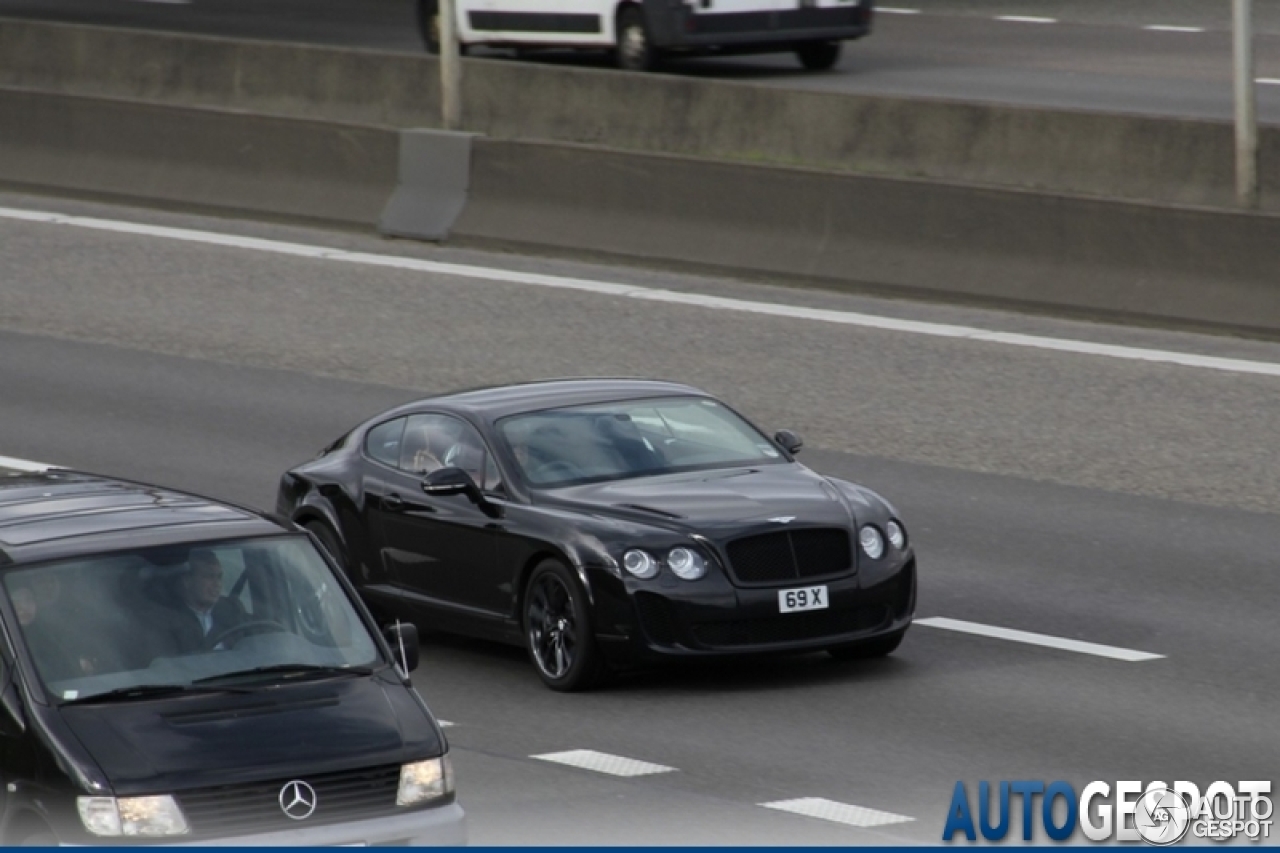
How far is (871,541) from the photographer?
475 inches

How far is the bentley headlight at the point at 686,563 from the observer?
11711mm

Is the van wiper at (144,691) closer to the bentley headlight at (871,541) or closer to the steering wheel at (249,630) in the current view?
the steering wheel at (249,630)

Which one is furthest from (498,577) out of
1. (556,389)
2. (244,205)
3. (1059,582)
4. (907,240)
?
(244,205)

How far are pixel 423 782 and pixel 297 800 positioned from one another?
1.48 ft

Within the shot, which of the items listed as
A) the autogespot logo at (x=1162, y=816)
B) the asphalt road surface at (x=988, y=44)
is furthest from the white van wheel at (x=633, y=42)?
the autogespot logo at (x=1162, y=816)

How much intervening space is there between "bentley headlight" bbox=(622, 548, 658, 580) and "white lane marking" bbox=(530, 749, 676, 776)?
3.97 feet

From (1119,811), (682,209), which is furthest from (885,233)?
(1119,811)

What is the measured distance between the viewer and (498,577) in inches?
489

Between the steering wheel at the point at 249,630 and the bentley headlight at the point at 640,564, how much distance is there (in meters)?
3.44

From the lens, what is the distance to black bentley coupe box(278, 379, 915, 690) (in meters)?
11.7

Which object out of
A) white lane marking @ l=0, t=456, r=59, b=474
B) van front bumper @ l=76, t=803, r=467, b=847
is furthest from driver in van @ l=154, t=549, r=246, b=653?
white lane marking @ l=0, t=456, r=59, b=474

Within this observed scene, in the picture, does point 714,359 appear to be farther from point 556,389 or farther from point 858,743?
point 858,743

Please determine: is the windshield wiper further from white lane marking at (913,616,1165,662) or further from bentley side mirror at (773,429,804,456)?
bentley side mirror at (773,429,804,456)

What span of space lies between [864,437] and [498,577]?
19.7 ft
